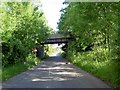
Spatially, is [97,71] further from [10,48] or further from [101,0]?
[10,48]

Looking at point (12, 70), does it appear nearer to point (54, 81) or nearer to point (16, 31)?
point (54, 81)

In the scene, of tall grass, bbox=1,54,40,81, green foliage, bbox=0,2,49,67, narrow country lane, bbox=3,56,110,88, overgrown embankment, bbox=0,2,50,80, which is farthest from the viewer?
green foliage, bbox=0,2,49,67

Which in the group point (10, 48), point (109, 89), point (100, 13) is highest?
point (100, 13)

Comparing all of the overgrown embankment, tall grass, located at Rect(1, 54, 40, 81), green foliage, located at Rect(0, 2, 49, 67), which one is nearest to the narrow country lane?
tall grass, located at Rect(1, 54, 40, 81)

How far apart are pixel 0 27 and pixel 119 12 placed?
9198 mm

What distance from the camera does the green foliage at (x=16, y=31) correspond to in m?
24.6

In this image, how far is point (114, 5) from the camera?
1544 cm

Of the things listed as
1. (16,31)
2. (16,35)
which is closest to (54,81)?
(16,31)

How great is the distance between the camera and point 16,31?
111ft

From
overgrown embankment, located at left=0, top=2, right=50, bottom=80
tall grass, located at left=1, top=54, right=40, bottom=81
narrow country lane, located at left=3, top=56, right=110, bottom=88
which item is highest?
overgrown embankment, located at left=0, top=2, right=50, bottom=80

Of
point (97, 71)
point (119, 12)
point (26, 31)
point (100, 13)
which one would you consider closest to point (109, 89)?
point (119, 12)

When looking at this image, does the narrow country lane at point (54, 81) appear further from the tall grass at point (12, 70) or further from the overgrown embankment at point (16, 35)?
the overgrown embankment at point (16, 35)

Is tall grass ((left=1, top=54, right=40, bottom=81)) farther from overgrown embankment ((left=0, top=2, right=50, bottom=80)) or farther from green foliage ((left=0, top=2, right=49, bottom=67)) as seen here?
A: green foliage ((left=0, top=2, right=49, bottom=67))

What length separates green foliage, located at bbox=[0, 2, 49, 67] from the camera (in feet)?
80.8
